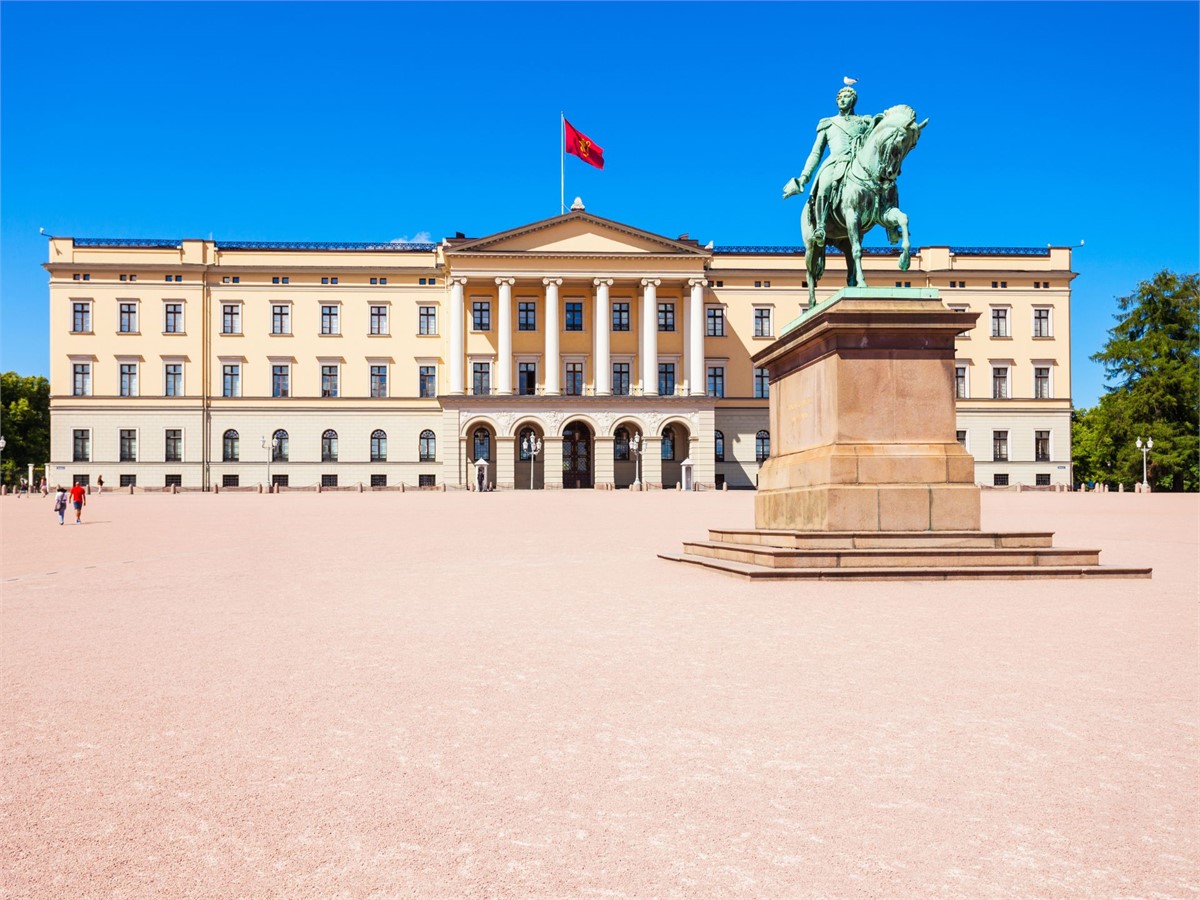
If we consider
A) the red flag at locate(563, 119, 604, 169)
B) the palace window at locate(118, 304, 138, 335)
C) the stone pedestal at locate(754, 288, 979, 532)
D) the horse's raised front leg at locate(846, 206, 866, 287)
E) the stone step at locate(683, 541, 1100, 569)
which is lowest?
the stone step at locate(683, 541, 1100, 569)

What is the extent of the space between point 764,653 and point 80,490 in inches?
1070

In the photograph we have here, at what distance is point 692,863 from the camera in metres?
3.57

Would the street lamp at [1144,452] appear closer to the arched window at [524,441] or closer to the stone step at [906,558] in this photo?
the arched window at [524,441]

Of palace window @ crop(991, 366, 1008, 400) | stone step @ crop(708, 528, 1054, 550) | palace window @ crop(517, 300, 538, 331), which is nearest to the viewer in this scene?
stone step @ crop(708, 528, 1054, 550)

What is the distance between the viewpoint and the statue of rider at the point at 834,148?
15.1 meters

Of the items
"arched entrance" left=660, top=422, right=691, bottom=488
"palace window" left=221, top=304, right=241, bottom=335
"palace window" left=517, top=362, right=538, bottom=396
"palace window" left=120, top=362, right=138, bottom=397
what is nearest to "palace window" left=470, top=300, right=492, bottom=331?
"palace window" left=517, top=362, right=538, bottom=396

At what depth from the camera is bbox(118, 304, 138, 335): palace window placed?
69.2 m

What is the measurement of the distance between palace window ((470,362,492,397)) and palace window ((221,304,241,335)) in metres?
17.2

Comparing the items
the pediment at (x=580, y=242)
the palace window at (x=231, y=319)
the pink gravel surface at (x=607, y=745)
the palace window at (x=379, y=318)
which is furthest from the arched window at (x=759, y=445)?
the pink gravel surface at (x=607, y=745)

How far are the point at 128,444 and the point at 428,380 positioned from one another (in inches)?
839

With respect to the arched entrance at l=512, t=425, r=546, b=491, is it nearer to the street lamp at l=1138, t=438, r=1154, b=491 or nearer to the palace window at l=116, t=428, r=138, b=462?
the palace window at l=116, t=428, r=138, b=462

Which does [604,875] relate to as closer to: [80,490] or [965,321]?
[965,321]

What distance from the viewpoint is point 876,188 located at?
579 inches

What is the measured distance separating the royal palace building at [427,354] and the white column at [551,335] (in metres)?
0.15
